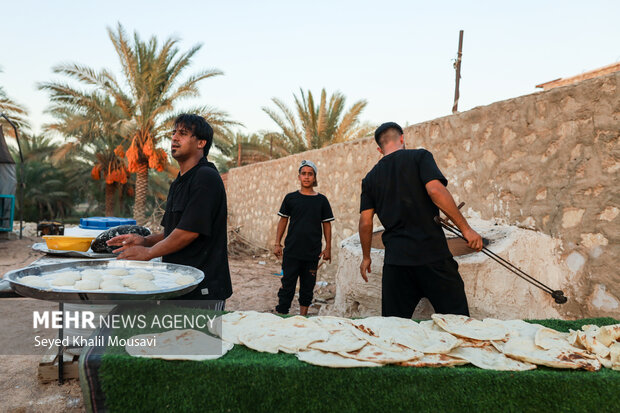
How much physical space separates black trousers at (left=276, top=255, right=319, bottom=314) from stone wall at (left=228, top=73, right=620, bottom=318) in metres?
1.61

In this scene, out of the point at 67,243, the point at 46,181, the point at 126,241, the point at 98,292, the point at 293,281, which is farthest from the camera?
the point at 46,181

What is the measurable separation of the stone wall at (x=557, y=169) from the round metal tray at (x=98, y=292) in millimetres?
2573

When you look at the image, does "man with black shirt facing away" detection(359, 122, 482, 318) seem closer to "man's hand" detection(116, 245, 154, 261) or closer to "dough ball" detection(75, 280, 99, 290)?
"man's hand" detection(116, 245, 154, 261)

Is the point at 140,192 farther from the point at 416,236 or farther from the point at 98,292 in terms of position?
the point at 98,292

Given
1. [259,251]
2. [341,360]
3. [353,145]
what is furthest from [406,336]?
[259,251]

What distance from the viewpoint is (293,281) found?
3.61 m

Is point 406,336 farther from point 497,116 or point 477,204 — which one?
point 497,116

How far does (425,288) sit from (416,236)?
11.6 inches

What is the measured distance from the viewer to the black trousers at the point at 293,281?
3582 millimetres

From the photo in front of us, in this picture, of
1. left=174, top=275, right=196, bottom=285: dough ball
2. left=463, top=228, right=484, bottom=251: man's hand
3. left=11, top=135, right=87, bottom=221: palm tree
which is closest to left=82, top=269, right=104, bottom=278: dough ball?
left=174, top=275, right=196, bottom=285: dough ball

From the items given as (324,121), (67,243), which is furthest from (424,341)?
(324,121)

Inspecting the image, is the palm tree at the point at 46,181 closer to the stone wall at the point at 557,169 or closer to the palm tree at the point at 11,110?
the palm tree at the point at 11,110

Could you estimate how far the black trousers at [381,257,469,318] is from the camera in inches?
80.6

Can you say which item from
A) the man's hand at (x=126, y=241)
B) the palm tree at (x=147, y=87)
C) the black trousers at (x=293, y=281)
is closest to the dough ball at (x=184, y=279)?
the man's hand at (x=126, y=241)
